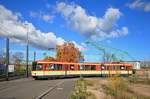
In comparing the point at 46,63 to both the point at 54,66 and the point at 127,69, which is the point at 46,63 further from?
the point at 127,69

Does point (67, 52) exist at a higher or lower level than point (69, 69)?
higher

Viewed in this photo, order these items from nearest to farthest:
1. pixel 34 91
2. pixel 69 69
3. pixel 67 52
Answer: pixel 34 91 → pixel 69 69 → pixel 67 52

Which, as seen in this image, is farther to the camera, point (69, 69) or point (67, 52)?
point (67, 52)


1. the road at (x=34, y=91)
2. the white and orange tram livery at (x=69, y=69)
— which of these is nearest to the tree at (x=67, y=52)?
the white and orange tram livery at (x=69, y=69)

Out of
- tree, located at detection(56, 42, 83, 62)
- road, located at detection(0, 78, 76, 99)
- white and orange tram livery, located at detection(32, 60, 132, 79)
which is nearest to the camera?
road, located at detection(0, 78, 76, 99)

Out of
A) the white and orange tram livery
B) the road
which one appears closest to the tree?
the white and orange tram livery

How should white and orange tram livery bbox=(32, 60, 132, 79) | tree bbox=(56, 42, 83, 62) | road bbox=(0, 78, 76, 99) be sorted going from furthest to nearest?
1. tree bbox=(56, 42, 83, 62)
2. white and orange tram livery bbox=(32, 60, 132, 79)
3. road bbox=(0, 78, 76, 99)

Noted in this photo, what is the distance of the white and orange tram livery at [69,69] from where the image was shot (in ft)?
155

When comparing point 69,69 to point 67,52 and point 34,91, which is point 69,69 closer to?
point 34,91

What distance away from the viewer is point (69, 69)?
53.1 m

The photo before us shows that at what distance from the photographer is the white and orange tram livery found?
47.3m

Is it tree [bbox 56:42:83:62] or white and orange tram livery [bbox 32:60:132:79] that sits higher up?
tree [bbox 56:42:83:62]

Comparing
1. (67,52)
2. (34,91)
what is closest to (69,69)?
(34,91)

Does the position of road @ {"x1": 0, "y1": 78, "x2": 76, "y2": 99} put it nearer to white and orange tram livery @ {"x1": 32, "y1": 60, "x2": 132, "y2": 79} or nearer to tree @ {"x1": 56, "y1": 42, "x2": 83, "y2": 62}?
white and orange tram livery @ {"x1": 32, "y1": 60, "x2": 132, "y2": 79}
